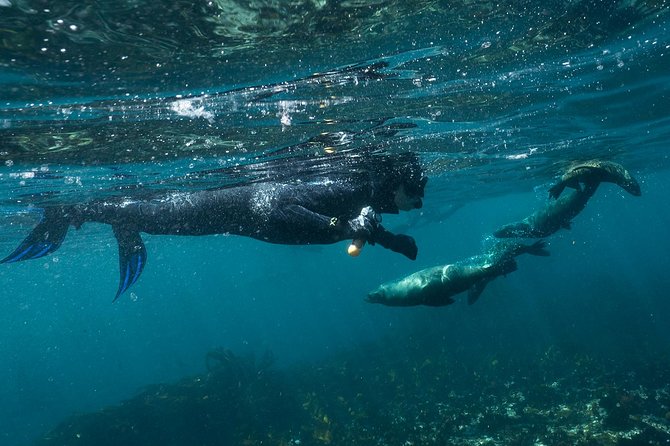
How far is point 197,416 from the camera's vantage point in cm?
1753

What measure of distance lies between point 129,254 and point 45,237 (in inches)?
56.7

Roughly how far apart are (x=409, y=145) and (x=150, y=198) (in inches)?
399

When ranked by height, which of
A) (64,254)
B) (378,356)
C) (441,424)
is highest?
(64,254)

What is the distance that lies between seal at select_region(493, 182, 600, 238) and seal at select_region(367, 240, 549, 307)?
12.7 feet

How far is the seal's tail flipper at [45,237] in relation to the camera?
6414 mm

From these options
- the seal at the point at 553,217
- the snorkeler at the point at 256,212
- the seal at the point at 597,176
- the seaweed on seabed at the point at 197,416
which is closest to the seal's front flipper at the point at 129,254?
the snorkeler at the point at 256,212

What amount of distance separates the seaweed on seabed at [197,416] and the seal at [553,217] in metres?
10.8

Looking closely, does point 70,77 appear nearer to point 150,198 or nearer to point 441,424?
point 150,198

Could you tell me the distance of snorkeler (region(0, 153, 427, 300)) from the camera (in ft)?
16.7

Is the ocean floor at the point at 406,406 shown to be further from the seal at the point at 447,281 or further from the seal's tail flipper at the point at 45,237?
the seal's tail flipper at the point at 45,237

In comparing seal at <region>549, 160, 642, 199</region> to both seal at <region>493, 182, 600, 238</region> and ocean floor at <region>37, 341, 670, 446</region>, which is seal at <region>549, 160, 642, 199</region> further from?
ocean floor at <region>37, 341, 670, 446</region>

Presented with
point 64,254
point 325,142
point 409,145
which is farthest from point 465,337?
point 64,254

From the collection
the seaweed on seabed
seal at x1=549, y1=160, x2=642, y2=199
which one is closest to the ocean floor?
the seaweed on seabed

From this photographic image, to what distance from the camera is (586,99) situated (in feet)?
40.7
